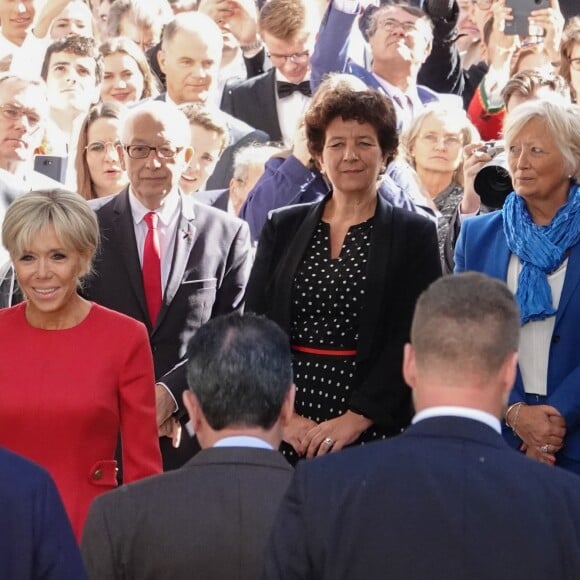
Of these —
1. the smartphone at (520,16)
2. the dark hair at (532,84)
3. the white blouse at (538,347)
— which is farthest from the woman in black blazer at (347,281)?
the smartphone at (520,16)

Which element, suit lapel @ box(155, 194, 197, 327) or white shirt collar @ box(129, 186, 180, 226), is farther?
white shirt collar @ box(129, 186, 180, 226)

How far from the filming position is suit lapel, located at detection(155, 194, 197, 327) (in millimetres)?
4535

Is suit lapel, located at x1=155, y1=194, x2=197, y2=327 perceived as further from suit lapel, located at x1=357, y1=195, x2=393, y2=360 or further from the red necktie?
suit lapel, located at x1=357, y1=195, x2=393, y2=360

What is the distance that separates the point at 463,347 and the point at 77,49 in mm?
4686

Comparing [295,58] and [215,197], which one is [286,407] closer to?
[215,197]

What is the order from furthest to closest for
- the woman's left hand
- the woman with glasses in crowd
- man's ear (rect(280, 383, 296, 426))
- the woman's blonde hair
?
the woman's blonde hair → the woman with glasses in crowd → the woman's left hand → man's ear (rect(280, 383, 296, 426))

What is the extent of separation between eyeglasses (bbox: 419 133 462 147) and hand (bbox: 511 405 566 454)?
1.93 metres

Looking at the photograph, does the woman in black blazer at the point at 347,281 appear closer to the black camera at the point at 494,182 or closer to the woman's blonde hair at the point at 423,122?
the black camera at the point at 494,182

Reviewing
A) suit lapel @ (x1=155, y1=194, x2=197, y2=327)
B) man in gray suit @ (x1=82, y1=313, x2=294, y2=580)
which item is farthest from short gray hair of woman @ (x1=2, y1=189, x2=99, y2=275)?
man in gray suit @ (x1=82, y1=313, x2=294, y2=580)

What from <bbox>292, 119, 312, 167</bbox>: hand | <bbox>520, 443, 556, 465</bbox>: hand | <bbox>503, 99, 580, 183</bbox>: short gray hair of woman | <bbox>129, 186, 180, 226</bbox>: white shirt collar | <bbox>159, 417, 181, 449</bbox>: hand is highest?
<bbox>503, 99, 580, 183</bbox>: short gray hair of woman

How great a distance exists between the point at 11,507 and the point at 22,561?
10 centimetres

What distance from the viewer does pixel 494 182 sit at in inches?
179

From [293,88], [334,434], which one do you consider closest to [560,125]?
[334,434]

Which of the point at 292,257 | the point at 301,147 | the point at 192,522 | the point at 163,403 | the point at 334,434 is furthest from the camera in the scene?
the point at 301,147
